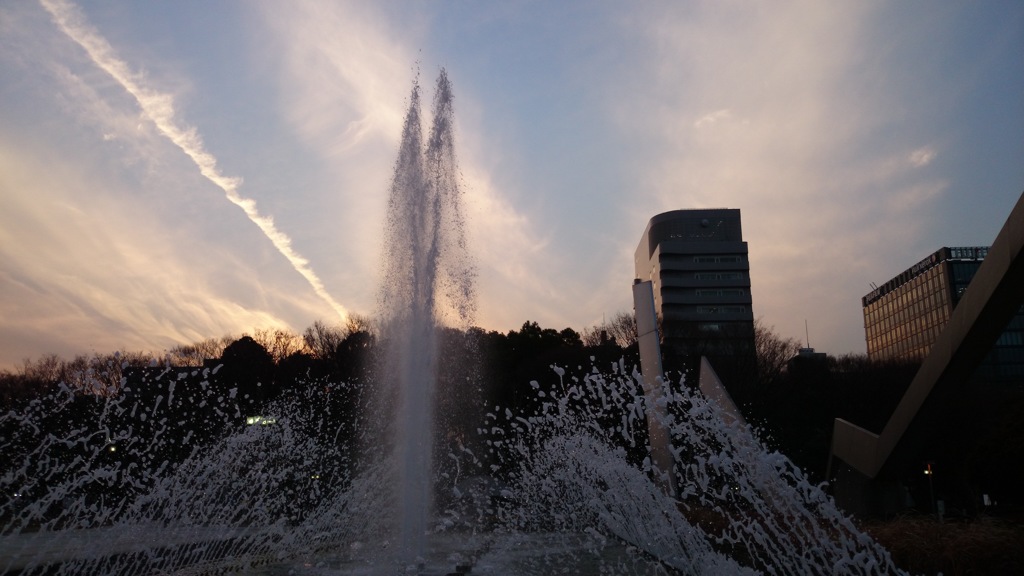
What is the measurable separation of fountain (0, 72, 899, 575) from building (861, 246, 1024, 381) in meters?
71.3

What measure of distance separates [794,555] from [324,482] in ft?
69.7

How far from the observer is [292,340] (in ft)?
162

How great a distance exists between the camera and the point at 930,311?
310 feet

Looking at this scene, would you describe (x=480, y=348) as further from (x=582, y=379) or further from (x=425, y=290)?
(x=425, y=290)

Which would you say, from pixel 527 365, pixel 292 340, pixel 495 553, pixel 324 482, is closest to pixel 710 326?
pixel 527 365

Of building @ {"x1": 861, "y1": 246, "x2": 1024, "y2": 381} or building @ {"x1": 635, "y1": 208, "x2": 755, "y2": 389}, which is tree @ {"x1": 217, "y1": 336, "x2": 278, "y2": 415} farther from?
building @ {"x1": 861, "y1": 246, "x2": 1024, "y2": 381}

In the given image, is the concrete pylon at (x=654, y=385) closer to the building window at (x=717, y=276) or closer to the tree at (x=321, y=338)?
the tree at (x=321, y=338)

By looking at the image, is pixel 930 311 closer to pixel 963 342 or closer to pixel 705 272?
pixel 705 272

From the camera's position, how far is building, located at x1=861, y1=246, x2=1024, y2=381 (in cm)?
8731

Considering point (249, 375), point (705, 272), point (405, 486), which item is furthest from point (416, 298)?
point (705, 272)

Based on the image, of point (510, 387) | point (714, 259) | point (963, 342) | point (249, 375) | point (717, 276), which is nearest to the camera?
point (963, 342)

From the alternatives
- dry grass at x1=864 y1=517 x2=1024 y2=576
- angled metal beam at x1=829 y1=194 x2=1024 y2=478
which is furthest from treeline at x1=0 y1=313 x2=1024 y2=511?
dry grass at x1=864 y1=517 x2=1024 y2=576

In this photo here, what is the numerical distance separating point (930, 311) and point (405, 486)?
99.4 metres

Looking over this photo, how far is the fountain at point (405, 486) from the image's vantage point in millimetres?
11430
